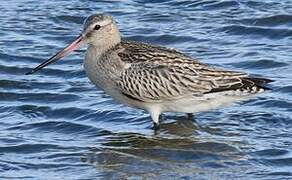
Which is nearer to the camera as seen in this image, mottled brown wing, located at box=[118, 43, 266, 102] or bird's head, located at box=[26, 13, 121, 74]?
mottled brown wing, located at box=[118, 43, 266, 102]

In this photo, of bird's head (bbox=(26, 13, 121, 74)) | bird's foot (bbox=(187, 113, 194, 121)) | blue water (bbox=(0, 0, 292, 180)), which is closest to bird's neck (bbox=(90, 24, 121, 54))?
bird's head (bbox=(26, 13, 121, 74))

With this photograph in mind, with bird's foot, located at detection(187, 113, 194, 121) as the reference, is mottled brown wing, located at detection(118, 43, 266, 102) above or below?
above

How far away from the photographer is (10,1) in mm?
18859

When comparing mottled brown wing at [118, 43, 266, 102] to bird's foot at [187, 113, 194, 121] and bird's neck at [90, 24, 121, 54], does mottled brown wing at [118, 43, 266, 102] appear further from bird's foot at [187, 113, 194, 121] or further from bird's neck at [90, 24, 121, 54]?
bird's foot at [187, 113, 194, 121]

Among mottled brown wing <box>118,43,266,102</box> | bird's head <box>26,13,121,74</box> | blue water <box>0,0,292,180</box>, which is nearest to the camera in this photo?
blue water <box>0,0,292,180</box>

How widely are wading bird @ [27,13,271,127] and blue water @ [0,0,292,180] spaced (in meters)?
0.27

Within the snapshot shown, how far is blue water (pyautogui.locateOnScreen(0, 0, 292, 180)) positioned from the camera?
37.7 feet

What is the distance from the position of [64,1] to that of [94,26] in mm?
5704

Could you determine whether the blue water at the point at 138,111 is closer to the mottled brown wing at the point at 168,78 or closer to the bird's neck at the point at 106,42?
the mottled brown wing at the point at 168,78

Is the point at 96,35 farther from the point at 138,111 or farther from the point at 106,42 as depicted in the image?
the point at 138,111

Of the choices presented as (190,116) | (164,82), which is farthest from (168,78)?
(190,116)

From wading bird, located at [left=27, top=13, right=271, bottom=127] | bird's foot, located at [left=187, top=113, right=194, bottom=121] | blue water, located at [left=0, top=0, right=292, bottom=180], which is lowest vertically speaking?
bird's foot, located at [left=187, top=113, right=194, bottom=121]

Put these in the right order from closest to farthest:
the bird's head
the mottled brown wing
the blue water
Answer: the blue water < the mottled brown wing < the bird's head

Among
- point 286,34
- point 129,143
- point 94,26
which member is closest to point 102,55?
point 94,26
